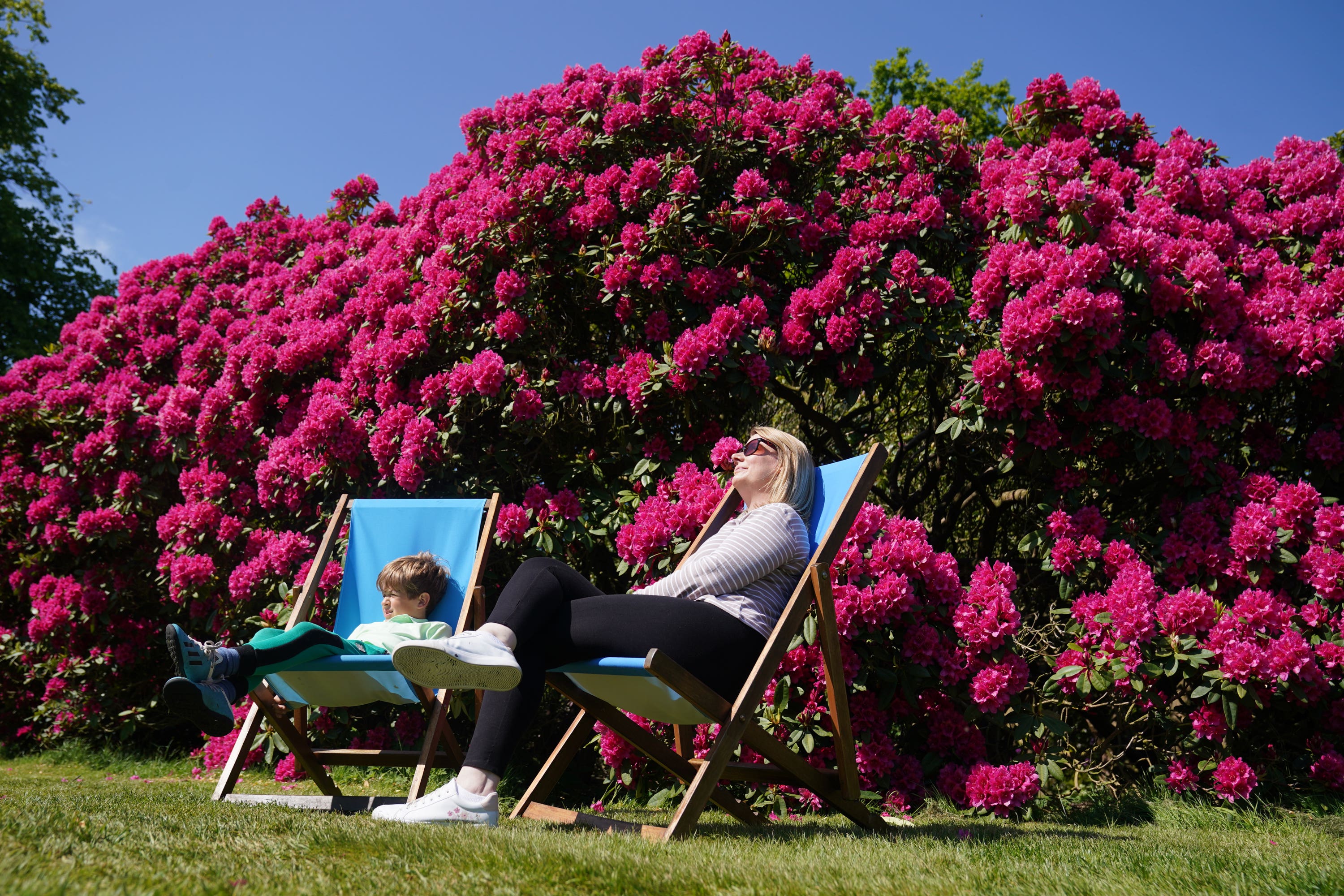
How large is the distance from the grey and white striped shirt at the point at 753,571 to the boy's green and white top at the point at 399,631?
100 cm

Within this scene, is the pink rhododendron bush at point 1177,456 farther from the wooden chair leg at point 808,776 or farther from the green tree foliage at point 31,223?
the green tree foliage at point 31,223

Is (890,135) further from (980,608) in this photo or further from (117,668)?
(117,668)

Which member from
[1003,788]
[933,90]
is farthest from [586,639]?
[933,90]

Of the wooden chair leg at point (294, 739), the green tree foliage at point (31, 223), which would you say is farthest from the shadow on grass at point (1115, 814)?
the green tree foliage at point (31, 223)

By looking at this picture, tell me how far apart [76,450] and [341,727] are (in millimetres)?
3013

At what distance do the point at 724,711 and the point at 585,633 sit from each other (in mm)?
497

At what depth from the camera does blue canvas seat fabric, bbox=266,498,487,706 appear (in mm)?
3604

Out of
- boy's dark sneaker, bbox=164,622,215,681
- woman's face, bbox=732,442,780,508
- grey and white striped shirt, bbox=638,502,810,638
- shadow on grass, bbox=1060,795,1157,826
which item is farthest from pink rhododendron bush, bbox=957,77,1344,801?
boy's dark sneaker, bbox=164,622,215,681

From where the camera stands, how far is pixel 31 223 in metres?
18.4

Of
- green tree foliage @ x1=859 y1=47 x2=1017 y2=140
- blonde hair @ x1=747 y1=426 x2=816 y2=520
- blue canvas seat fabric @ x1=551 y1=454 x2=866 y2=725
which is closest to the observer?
blue canvas seat fabric @ x1=551 y1=454 x2=866 y2=725

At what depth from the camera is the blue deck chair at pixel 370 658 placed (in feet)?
10.4

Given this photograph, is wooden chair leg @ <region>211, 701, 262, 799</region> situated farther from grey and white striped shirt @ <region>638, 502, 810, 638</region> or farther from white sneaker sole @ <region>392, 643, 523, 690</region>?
grey and white striped shirt @ <region>638, 502, 810, 638</region>

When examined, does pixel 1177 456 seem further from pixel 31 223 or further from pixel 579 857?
pixel 31 223

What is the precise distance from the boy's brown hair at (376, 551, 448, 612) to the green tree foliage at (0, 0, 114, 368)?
56.8ft
